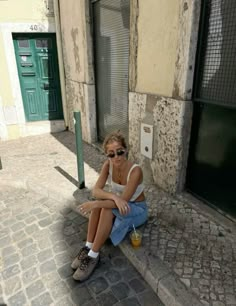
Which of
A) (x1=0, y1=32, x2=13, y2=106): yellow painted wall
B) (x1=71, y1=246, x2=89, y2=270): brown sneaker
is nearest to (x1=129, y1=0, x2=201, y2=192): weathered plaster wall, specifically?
(x1=71, y1=246, x2=89, y2=270): brown sneaker

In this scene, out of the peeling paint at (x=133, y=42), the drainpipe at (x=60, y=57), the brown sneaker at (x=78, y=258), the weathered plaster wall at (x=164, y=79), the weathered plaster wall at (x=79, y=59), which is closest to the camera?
the brown sneaker at (x=78, y=258)

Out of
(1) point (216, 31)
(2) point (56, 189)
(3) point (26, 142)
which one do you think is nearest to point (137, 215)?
(2) point (56, 189)

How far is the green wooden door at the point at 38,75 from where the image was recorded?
5.48m

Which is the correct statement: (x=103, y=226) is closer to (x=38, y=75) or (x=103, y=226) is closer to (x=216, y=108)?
(x=216, y=108)

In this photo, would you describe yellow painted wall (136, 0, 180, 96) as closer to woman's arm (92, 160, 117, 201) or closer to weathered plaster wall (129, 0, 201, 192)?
weathered plaster wall (129, 0, 201, 192)

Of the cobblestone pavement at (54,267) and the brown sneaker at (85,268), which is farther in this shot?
the brown sneaker at (85,268)

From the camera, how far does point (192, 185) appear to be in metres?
3.05

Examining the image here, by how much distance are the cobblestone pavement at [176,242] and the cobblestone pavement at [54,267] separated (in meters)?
0.11

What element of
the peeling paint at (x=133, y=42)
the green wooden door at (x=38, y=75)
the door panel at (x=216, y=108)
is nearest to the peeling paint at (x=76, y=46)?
the green wooden door at (x=38, y=75)

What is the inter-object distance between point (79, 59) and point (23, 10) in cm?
167

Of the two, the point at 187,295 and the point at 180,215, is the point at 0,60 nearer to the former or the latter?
the point at 180,215

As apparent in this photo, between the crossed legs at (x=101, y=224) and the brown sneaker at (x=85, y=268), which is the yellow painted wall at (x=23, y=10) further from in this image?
the brown sneaker at (x=85, y=268)

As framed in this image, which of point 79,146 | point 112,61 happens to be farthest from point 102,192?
point 112,61

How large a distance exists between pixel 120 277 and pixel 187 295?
25.0 inches
